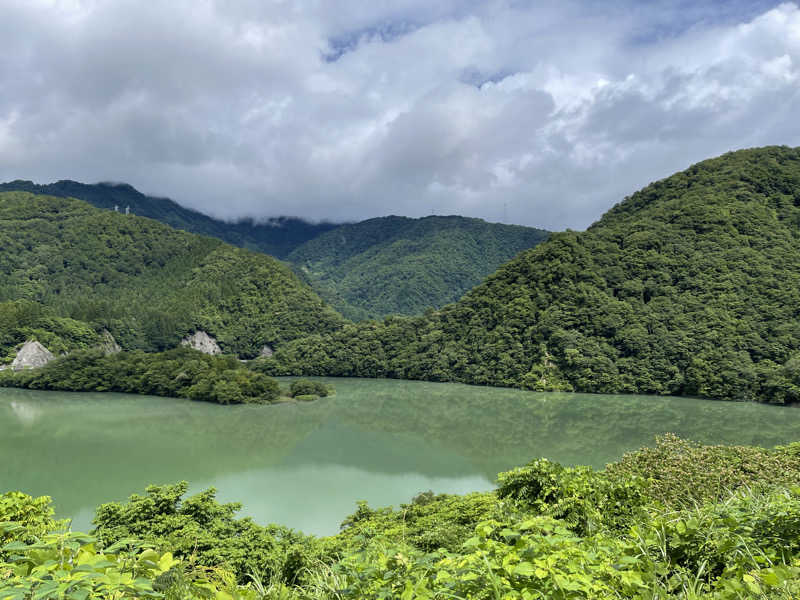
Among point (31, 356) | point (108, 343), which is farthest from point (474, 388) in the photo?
point (108, 343)

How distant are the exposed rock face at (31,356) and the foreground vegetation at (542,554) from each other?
171 feet

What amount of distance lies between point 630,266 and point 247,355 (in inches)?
2032

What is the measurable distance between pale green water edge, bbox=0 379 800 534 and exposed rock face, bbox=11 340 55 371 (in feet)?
34.3

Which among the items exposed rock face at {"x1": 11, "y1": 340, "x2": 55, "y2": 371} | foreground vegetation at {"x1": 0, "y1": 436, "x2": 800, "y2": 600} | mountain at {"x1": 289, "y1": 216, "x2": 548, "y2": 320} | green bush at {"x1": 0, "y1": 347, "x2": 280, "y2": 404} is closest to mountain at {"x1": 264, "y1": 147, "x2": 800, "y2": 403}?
green bush at {"x1": 0, "y1": 347, "x2": 280, "y2": 404}

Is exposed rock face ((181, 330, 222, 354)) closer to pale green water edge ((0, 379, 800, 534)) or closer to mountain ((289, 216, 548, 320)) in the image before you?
pale green water edge ((0, 379, 800, 534))

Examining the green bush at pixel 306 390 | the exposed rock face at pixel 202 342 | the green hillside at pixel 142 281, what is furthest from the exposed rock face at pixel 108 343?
the green bush at pixel 306 390

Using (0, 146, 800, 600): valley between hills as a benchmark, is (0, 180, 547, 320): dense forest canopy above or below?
above

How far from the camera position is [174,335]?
6788 cm

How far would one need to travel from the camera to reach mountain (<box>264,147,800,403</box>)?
40.7 metres

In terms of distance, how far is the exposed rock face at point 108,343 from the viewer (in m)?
58.7

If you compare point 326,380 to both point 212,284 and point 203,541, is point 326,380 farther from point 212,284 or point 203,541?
point 203,541

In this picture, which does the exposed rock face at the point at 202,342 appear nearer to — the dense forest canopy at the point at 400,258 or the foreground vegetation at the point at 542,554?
the dense forest canopy at the point at 400,258

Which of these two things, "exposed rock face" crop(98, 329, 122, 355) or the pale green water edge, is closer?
the pale green water edge

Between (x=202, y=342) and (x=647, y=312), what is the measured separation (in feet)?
185
